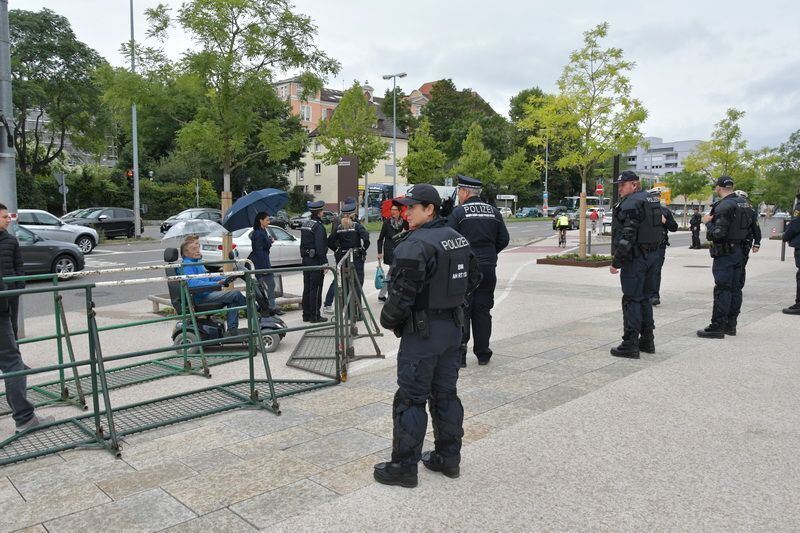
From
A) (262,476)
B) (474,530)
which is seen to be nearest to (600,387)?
(474,530)

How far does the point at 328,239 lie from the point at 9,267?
17.8 feet

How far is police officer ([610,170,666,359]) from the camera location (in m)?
6.82

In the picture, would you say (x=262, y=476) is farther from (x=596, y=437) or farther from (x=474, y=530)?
(x=596, y=437)

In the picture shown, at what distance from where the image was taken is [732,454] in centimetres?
412

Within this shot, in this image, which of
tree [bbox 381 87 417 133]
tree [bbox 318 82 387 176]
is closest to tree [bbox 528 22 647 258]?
tree [bbox 318 82 387 176]

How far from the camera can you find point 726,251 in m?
7.89

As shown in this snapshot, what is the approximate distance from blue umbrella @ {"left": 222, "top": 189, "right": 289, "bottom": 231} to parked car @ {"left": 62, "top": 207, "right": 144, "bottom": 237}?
2116cm

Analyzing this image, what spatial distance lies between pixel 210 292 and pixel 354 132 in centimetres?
3728

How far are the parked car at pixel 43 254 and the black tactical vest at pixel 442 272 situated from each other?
14.0m

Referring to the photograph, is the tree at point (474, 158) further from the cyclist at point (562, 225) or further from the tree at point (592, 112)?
the tree at point (592, 112)

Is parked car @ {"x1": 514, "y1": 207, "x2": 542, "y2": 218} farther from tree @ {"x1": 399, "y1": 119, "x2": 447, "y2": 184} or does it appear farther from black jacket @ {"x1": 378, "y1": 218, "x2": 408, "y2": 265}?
black jacket @ {"x1": 378, "y1": 218, "x2": 408, "y2": 265}

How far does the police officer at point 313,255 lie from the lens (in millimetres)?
9259

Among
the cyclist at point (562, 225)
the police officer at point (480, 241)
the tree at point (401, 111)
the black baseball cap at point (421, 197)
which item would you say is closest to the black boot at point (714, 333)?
the police officer at point (480, 241)

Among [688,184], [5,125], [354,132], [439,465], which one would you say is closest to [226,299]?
[5,125]
